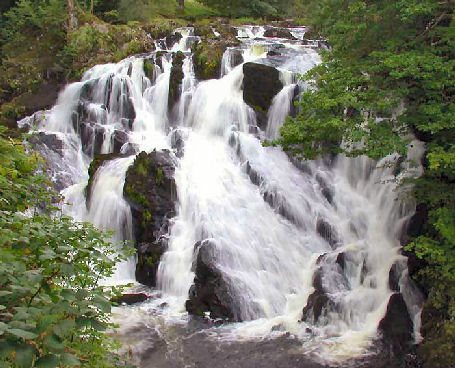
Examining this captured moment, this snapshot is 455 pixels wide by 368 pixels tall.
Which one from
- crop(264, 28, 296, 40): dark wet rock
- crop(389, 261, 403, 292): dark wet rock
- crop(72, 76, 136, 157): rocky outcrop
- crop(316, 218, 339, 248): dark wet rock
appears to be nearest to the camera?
crop(389, 261, 403, 292): dark wet rock

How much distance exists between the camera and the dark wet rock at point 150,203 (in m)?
11.7

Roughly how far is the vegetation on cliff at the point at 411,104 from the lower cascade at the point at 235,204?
661 mm

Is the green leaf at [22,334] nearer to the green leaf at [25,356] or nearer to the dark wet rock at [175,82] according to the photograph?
the green leaf at [25,356]

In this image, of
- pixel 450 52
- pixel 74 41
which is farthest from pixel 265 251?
pixel 74 41

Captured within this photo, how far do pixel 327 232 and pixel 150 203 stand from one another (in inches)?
178

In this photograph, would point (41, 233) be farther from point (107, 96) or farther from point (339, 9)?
point (107, 96)

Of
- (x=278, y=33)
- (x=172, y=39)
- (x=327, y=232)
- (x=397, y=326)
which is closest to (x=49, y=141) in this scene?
(x=172, y=39)

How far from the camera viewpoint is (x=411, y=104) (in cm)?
933

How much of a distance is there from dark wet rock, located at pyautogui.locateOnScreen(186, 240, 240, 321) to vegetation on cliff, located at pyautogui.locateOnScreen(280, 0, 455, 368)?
3.18 meters

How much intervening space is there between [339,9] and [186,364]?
827 cm

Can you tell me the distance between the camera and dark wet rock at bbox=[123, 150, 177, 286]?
11703mm

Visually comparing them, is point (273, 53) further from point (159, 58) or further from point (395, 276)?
point (395, 276)

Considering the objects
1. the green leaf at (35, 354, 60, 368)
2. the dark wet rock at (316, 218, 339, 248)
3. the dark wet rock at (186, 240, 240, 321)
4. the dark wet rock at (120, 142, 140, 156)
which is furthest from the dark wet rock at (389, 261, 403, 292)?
the green leaf at (35, 354, 60, 368)

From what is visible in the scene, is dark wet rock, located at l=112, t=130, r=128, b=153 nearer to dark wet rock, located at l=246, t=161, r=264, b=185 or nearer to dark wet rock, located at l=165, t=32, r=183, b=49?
dark wet rock, located at l=246, t=161, r=264, b=185
